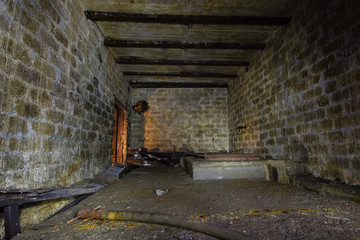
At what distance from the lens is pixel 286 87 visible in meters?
4.14

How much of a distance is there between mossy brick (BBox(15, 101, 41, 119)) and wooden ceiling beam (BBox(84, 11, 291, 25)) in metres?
2.34

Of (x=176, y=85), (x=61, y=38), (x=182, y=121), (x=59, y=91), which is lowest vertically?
(x=59, y=91)

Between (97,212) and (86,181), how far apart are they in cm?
174

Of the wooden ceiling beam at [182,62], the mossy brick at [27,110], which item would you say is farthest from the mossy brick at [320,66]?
the mossy brick at [27,110]

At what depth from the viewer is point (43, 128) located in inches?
99.3

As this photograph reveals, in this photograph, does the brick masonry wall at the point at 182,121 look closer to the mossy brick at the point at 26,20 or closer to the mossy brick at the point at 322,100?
the mossy brick at the point at 322,100

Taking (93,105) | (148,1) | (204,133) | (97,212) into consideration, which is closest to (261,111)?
(204,133)

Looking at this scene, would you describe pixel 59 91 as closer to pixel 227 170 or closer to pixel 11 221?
pixel 11 221

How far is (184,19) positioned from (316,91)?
2711mm

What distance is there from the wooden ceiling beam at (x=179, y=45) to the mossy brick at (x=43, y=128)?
2840 mm

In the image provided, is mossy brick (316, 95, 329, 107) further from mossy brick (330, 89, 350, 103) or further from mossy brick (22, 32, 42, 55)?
mossy brick (22, 32, 42, 55)

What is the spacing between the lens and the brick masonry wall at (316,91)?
2.68 metres

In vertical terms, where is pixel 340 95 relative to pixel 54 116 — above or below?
above

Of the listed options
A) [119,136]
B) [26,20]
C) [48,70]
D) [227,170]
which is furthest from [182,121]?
[26,20]
